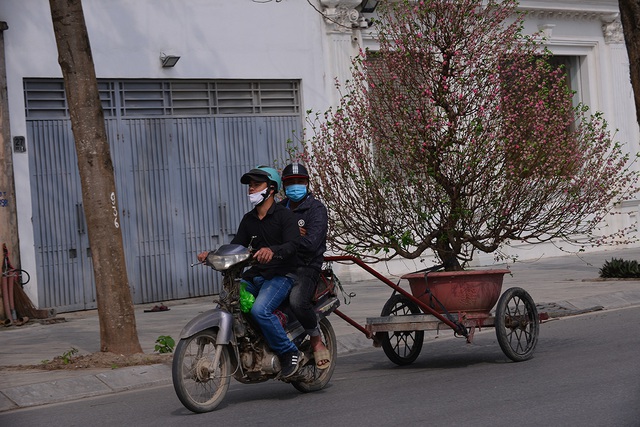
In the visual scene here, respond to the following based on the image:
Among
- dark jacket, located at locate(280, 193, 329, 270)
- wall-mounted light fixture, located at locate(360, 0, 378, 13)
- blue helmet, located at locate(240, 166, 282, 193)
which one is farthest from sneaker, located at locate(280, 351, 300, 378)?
wall-mounted light fixture, located at locate(360, 0, 378, 13)

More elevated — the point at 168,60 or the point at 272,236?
the point at 168,60

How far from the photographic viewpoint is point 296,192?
9008 millimetres

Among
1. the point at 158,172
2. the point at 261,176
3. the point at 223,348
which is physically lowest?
the point at 223,348

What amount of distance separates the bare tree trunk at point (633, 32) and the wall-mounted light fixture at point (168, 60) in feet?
25.8

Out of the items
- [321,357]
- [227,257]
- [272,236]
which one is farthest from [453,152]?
[227,257]

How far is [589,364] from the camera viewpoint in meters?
9.38

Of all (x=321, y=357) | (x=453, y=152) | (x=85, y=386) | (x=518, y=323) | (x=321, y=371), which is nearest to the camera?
(x=321, y=357)

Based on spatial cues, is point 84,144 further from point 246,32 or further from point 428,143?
point 246,32

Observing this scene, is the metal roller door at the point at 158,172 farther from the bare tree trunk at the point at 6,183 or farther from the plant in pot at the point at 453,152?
the plant in pot at the point at 453,152

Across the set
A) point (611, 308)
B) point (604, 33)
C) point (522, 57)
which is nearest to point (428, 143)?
point (522, 57)

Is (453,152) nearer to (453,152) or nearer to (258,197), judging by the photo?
(453,152)

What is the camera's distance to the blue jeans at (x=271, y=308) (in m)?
8.21

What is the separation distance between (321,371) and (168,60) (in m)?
9.70

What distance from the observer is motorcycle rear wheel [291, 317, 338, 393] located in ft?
29.0
